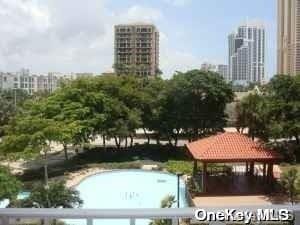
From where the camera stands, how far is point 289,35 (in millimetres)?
59344

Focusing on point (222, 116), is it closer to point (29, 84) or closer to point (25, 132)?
point (25, 132)

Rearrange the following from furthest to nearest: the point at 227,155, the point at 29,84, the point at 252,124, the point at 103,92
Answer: the point at 29,84 < the point at 103,92 < the point at 252,124 < the point at 227,155

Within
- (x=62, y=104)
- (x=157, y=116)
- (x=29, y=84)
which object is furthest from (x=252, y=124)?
(x=29, y=84)

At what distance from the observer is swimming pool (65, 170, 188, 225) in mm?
17234

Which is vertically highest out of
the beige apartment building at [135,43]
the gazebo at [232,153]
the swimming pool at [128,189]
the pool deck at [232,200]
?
the beige apartment building at [135,43]

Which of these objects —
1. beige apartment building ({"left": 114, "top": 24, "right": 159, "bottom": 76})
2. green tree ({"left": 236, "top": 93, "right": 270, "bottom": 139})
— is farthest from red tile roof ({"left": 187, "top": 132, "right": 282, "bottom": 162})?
beige apartment building ({"left": 114, "top": 24, "right": 159, "bottom": 76})

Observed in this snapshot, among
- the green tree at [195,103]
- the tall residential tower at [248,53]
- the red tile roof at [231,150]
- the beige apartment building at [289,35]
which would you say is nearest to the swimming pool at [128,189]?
the red tile roof at [231,150]

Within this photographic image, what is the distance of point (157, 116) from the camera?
27828 millimetres

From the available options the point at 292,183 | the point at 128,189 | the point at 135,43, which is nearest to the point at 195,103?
Result: the point at 128,189

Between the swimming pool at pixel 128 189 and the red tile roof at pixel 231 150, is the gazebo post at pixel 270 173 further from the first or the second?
the swimming pool at pixel 128 189

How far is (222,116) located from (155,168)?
283 inches

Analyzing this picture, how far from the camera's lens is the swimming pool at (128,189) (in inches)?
679

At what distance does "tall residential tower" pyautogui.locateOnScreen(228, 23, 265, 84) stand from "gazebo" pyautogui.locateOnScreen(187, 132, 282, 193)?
2721 inches

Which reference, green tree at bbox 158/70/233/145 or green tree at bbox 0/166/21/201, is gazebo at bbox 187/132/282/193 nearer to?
green tree at bbox 0/166/21/201
